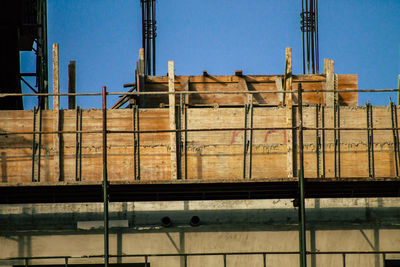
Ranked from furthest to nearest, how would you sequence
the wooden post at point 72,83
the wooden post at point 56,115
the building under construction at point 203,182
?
the wooden post at point 72,83, the wooden post at point 56,115, the building under construction at point 203,182

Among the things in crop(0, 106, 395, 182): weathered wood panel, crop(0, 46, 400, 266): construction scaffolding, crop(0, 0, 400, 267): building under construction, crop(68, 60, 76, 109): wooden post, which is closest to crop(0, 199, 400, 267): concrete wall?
crop(0, 0, 400, 267): building under construction

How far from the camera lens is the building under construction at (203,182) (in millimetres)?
13281

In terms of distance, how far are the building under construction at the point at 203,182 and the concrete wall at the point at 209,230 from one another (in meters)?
0.02

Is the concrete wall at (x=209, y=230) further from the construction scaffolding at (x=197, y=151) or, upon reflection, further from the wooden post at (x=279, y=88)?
the wooden post at (x=279, y=88)

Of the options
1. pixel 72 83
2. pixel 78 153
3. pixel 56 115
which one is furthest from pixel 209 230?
pixel 72 83

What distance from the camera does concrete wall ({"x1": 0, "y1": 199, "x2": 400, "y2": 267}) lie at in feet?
43.7

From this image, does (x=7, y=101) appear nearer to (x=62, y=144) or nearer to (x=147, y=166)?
(x=62, y=144)

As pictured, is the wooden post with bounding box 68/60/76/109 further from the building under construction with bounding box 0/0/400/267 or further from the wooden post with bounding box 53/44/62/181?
the wooden post with bounding box 53/44/62/181

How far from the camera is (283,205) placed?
532 inches

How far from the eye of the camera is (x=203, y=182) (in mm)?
12695

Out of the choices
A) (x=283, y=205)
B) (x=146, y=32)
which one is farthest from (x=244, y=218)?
(x=146, y=32)

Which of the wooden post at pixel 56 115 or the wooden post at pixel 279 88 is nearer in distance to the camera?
the wooden post at pixel 56 115

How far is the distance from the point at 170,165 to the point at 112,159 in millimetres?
1505

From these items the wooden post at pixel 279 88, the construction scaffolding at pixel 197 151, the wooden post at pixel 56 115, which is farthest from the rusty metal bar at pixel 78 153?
the wooden post at pixel 279 88
